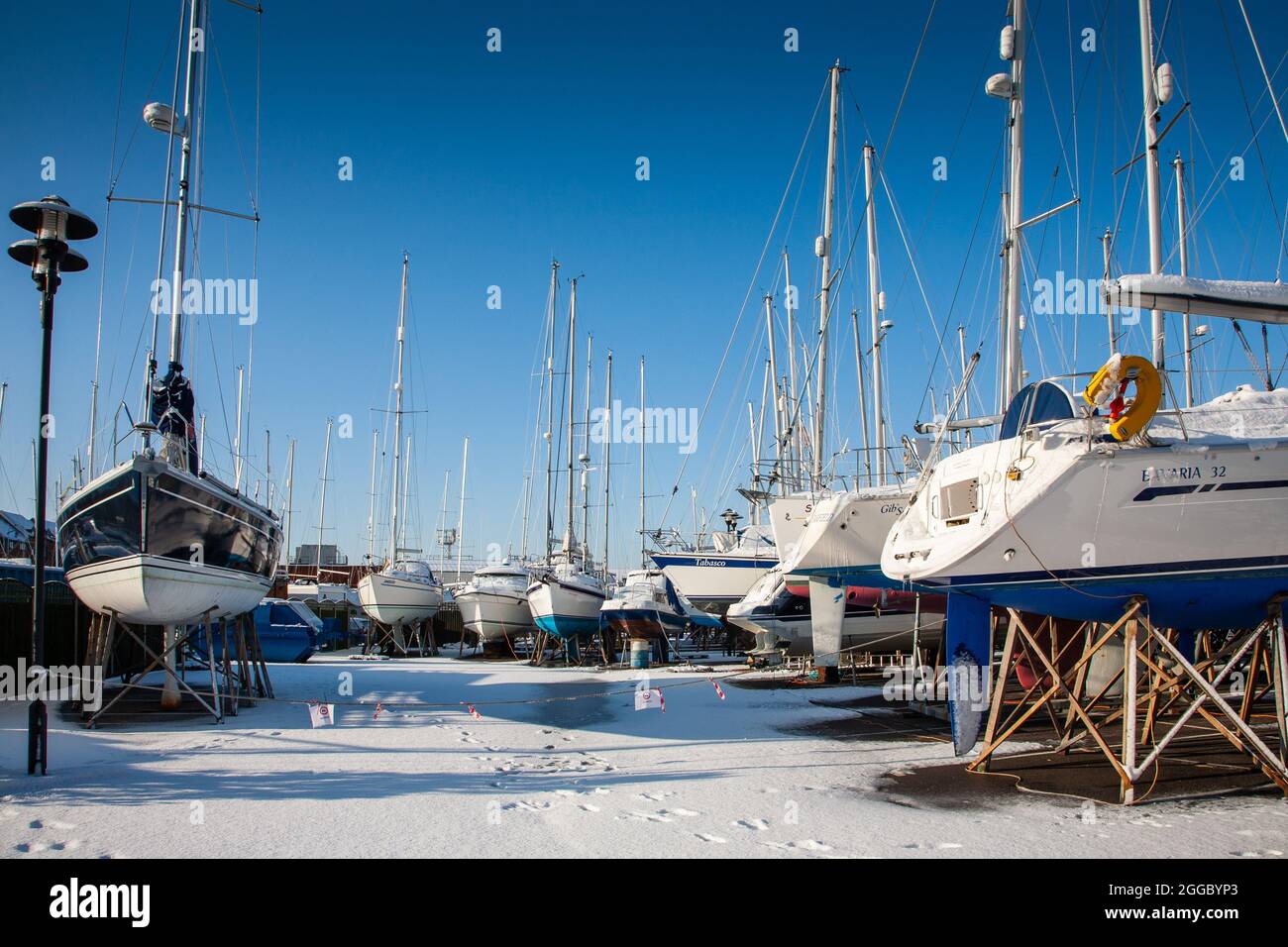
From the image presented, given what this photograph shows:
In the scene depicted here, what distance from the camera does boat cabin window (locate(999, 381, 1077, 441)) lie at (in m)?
9.35

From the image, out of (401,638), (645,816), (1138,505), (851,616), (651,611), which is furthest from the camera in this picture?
(401,638)

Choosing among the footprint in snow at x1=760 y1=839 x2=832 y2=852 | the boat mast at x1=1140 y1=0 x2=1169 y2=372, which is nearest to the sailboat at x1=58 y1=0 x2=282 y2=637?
the footprint in snow at x1=760 y1=839 x2=832 y2=852

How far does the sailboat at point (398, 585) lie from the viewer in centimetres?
3522

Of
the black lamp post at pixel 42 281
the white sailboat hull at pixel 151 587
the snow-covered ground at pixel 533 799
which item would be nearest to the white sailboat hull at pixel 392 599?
the white sailboat hull at pixel 151 587

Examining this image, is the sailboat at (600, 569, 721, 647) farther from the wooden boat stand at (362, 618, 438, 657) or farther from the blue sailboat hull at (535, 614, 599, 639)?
the wooden boat stand at (362, 618, 438, 657)

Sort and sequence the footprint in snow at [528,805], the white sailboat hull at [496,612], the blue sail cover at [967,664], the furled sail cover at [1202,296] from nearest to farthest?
the footprint in snow at [528,805] < the furled sail cover at [1202,296] < the blue sail cover at [967,664] < the white sailboat hull at [496,612]

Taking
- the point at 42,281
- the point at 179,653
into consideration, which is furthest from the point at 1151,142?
the point at 179,653

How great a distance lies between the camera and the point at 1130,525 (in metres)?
8.12

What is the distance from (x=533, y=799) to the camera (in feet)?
26.0

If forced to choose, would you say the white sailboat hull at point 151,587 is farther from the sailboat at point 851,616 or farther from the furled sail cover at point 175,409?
the sailboat at point 851,616

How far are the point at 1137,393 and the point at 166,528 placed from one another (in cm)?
1297

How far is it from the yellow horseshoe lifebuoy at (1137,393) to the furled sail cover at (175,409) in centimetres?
1340

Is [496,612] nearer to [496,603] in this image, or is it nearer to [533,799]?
[496,603]
